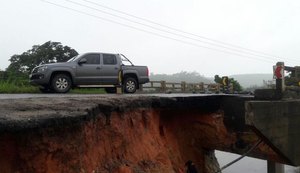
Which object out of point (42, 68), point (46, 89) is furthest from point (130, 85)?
point (42, 68)

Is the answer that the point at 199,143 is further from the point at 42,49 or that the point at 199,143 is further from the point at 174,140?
the point at 42,49

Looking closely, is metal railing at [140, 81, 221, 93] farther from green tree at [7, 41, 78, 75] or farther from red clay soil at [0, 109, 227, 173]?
red clay soil at [0, 109, 227, 173]

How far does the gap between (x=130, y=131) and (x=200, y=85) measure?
25939 millimetres

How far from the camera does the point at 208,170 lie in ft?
39.5

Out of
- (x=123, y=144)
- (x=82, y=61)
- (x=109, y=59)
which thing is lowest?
(x=123, y=144)

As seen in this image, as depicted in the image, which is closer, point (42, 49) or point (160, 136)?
point (160, 136)

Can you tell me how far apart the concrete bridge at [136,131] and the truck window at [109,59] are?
5.33m

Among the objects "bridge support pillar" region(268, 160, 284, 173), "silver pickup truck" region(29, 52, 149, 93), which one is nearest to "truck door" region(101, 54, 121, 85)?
"silver pickup truck" region(29, 52, 149, 93)

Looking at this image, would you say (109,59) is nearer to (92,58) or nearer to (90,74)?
(92,58)

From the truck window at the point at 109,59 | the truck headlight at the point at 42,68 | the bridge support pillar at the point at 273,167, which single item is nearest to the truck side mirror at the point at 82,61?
the truck window at the point at 109,59

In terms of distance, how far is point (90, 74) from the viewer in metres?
14.7

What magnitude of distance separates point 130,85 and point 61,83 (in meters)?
3.10

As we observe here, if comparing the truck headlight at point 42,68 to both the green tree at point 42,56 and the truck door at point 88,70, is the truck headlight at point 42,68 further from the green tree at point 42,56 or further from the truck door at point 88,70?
the green tree at point 42,56

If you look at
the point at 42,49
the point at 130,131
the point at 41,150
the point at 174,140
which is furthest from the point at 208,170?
the point at 42,49
